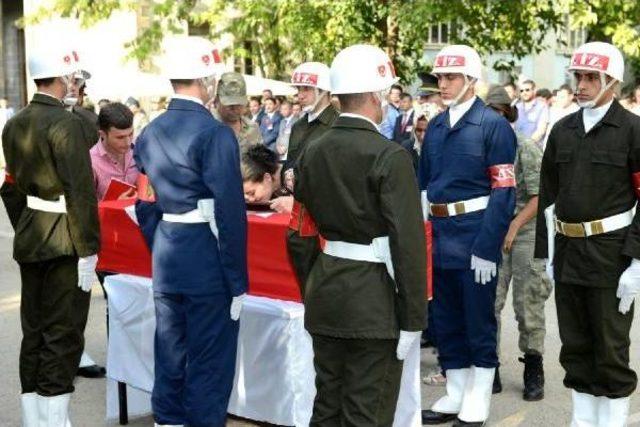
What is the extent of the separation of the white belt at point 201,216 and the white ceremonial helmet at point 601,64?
1.85m

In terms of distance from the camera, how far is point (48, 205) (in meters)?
5.48

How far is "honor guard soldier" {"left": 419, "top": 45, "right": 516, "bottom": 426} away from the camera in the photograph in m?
5.78

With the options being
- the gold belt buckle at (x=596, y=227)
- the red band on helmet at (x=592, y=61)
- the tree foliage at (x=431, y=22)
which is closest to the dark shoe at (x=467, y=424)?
the gold belt buckle at (x=596, y=227)

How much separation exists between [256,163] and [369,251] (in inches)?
80.4

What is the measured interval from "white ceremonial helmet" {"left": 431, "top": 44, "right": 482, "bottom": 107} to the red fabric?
0.98 meters

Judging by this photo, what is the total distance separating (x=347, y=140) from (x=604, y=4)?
13.9m

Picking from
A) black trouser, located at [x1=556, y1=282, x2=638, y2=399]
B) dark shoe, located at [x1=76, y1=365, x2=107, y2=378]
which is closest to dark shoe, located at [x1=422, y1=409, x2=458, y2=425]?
black trouser, located at [x1=556, y1=282, x2=638, y2=399]

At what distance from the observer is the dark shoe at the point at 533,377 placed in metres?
6.66

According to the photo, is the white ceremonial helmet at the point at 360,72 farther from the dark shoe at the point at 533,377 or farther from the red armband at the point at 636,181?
the dark shoe at the point at 533,377

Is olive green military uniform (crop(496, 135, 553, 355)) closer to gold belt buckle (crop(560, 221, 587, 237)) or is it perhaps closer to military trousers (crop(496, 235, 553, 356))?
military trousers (crop(496, 235, 553, 356))

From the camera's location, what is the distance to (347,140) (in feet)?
13.9

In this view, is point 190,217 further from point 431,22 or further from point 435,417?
point 431,22

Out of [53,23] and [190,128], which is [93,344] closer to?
[190,128]

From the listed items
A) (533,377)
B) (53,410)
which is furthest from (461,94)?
(53,410)
